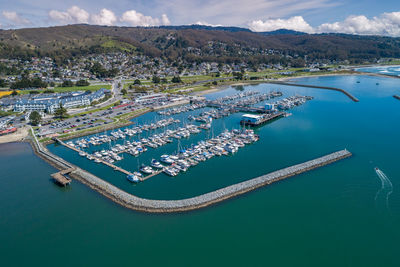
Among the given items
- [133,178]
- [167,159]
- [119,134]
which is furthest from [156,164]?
[119,134]

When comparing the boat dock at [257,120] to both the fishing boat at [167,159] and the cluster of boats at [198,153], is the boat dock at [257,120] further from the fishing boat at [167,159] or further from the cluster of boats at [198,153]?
the fishing boat at [167,159]

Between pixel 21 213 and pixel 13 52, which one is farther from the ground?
pixel 13 52

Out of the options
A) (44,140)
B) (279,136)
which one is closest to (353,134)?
(279,136)

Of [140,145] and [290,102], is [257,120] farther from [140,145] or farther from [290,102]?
[140,145]

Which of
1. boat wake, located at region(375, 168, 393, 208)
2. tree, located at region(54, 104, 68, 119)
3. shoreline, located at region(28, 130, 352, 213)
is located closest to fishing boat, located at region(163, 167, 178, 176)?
shoreline, located at region(28, 130, 352, 213)

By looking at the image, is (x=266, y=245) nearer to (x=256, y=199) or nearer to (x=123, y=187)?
(x=256, y=199)
